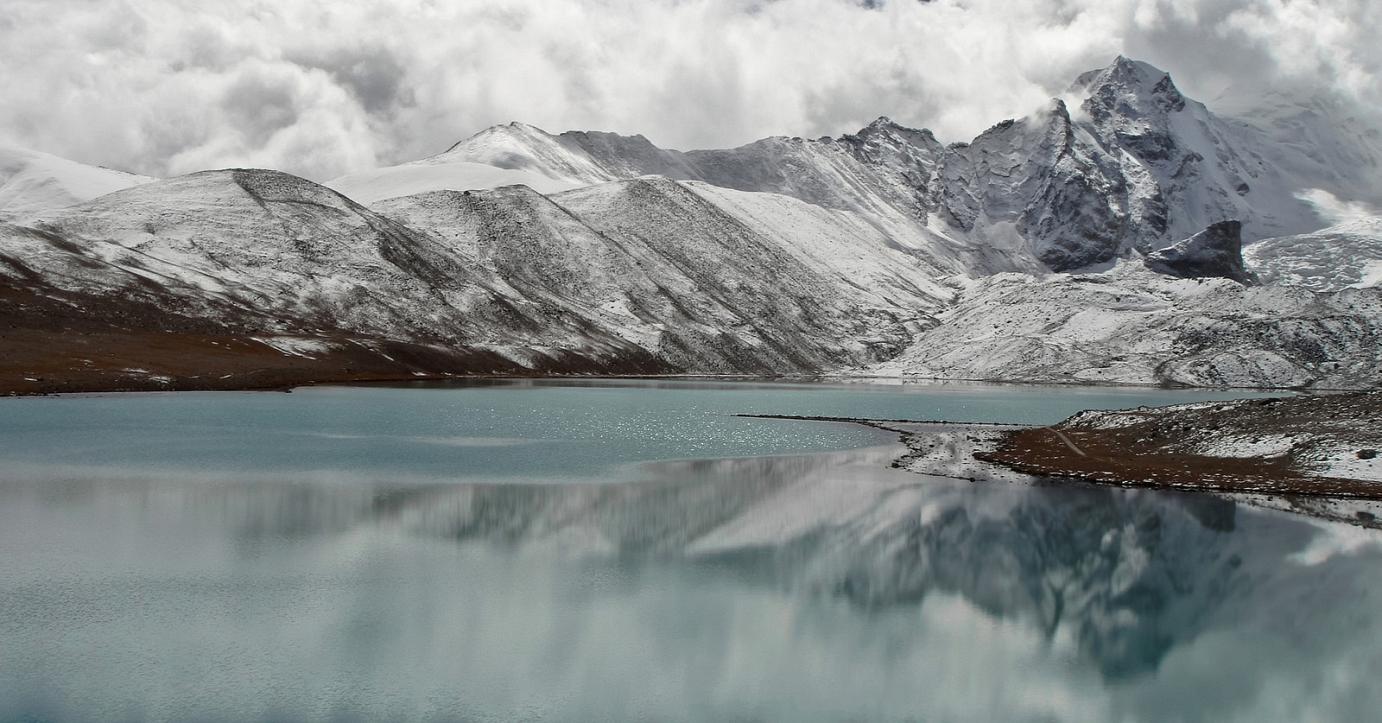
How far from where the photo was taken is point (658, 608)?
31641 mm

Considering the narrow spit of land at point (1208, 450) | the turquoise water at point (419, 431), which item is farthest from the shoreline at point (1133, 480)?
the turquoise water at point (419, 431)

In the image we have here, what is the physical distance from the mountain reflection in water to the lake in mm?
129

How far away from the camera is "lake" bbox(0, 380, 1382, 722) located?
24734 millimetres

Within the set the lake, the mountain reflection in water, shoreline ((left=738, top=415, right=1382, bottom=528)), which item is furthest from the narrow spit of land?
the mountain reflection in water

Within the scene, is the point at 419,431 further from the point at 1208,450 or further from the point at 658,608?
the point at 1208,450

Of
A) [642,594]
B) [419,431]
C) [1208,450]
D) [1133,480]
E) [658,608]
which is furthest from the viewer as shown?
[419,431]

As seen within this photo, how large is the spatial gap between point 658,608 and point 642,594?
165 cm

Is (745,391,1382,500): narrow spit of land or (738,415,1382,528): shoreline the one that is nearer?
(738,415,1382,528): shoreline

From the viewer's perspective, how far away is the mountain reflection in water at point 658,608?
24.6 m

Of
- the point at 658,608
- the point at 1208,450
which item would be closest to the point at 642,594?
the point at 658,608

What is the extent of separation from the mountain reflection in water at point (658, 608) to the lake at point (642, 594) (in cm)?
13

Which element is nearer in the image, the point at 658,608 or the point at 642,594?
the point at 658,608

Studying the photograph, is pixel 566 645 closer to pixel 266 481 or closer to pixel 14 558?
pixel 14 558

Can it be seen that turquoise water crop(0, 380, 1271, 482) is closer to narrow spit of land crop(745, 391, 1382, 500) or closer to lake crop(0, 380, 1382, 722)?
lake crop(0, 380, 1382, 722)
